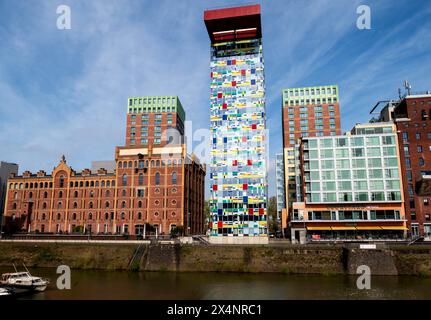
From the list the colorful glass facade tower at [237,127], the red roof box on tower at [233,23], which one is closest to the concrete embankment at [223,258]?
the colorful glass facade tower at [237,127]

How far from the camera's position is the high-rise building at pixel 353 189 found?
82562mm

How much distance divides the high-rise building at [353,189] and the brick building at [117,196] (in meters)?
34.5

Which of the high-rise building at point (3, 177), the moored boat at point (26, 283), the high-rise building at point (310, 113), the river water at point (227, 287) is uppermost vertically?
the high-rise building at point (310, 113)

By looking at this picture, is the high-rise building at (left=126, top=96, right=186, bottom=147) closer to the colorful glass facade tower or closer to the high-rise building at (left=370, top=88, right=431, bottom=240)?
the colorful glass facade tower

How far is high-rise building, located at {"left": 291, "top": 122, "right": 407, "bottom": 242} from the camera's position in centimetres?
8256

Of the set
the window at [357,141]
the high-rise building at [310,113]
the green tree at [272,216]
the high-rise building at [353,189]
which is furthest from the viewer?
the green tree at [272,216]

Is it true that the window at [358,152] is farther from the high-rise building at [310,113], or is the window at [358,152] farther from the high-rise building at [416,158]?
the high-rise building at [310,113]

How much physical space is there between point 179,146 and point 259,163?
27855 mm

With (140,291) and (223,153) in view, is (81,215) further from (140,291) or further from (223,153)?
(140,291)

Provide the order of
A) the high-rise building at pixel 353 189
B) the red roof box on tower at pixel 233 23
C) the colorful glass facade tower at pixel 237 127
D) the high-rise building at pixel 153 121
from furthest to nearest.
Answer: the high-rise building at pixel 153 121
the red roof box on tower at pixel 233 23
the high-rise building at pixel 353 189
the colorful glass facade tower at pixel 237 127

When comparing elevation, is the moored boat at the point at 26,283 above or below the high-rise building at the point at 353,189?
below

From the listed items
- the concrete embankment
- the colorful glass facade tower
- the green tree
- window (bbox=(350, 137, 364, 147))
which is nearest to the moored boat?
the concrete embankment

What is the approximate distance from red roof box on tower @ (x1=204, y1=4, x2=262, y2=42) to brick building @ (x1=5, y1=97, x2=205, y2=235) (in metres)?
33.5

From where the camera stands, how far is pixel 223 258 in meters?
63.3
